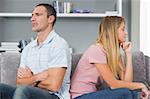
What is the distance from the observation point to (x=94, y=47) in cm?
202

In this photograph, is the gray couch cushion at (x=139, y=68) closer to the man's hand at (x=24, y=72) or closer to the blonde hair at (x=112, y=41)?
the blonde hair at (x=112, y=41)

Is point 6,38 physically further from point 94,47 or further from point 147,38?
point 94,47

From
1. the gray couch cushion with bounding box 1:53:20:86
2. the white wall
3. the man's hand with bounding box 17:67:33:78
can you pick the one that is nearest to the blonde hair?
the man's hand with bounding box 17:67:33:78

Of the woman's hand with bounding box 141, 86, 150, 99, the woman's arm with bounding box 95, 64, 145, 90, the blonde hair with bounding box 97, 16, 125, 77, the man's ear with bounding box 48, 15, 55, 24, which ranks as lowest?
the woman's hand with bounding box 141, 86, 150, 99

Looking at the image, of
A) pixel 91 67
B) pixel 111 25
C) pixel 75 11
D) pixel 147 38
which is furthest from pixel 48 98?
pixel 75 11

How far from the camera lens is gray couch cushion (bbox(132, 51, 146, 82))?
235 centimetres

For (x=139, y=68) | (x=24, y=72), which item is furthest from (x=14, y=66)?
(x=139, y=68)

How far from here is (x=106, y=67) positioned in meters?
1.97

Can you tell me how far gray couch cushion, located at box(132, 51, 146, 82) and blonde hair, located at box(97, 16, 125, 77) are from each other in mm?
281

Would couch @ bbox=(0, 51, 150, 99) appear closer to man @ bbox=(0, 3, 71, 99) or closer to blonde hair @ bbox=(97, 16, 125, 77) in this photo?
man @ bbox=(0, 3, 71, 99)

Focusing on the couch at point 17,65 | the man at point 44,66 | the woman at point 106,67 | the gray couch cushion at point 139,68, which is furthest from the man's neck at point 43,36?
the gray couch cushion at point 139,68

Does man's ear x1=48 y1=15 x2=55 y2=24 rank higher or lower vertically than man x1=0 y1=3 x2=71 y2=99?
higher

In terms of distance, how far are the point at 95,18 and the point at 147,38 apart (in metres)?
0.83

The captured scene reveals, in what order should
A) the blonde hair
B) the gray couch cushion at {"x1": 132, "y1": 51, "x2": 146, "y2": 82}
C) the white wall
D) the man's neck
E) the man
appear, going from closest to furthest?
the man
the blonde hair
the man's neck
the gray couch cushion at {"x1": 132, "y1": 51, "x2": 146, "y2": 82}
the white wall
